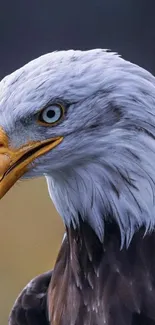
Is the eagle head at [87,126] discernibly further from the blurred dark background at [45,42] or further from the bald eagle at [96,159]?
the blurred dark background at [45,42]

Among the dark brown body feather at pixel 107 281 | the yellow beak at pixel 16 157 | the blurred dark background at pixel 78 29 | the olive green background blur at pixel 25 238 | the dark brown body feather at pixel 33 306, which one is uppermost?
the blurred dark background at pixel 78 29

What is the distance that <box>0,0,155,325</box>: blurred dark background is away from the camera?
17.6ft

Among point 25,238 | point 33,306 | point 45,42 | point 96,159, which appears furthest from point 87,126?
point 45,42

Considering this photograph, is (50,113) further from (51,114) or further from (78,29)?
(78,29)

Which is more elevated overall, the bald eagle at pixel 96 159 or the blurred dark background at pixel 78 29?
the blurred dark background at pixel 78 29

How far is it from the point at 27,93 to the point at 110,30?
364cm

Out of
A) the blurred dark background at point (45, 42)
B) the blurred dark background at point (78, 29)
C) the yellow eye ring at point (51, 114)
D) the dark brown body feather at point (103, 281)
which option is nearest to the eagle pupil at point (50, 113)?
the yellow eye ring at point (51, 114)

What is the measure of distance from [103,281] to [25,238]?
3.17 meters

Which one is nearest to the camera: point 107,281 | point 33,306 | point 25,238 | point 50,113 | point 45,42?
point 50,113

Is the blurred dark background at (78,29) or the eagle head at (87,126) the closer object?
the eagle head at (87,126)

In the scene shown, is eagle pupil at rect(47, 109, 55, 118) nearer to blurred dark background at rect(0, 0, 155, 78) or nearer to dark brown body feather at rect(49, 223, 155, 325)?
dark brown body feather at rect(49, 223, 155, 325)

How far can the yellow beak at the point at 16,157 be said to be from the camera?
82.5 inches

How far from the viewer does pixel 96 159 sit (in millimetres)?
2178

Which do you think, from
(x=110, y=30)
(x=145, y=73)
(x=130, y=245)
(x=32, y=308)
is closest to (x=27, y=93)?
(x=145, y=73)
